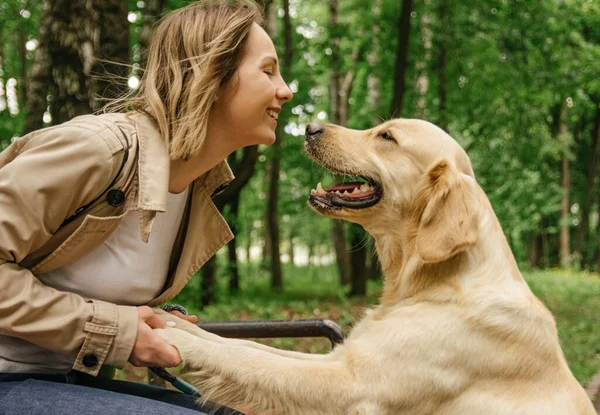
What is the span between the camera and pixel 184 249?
2.26 metres

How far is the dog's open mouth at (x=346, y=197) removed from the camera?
2842 mm

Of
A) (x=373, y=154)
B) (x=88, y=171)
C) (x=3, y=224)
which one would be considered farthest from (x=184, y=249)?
(x=373, y=154)

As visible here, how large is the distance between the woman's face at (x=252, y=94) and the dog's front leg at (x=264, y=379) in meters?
0.79

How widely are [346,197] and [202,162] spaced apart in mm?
879

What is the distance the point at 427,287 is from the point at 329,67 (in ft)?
30.3

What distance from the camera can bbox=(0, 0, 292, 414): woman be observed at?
5.57 feet

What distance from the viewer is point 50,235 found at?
178 centimetres

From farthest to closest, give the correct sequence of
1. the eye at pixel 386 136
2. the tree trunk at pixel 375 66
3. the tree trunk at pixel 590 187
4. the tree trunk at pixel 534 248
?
the tree trunk at pixel 534 248 < the tree trunk at pixel 590 187 < the tree trunk at pixel 375 66 < the eye at pixel 386 136

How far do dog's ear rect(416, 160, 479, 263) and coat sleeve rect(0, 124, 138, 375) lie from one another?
116 cm

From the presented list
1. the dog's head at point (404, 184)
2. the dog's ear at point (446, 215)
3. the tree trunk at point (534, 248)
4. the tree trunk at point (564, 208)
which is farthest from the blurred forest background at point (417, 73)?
the tree trunk at point (534, 248)

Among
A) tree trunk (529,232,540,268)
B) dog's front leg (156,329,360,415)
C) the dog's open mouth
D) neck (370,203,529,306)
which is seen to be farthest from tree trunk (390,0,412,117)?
tree trunk (529,232,540,268)

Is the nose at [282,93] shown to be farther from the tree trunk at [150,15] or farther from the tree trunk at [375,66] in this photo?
the tree trunk at [375,66]

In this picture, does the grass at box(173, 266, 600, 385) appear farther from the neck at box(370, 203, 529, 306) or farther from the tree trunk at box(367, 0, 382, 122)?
the tree trunk at box(367, 0, 382, 122)

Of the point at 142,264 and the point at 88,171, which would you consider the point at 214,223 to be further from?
the point at 88,171
